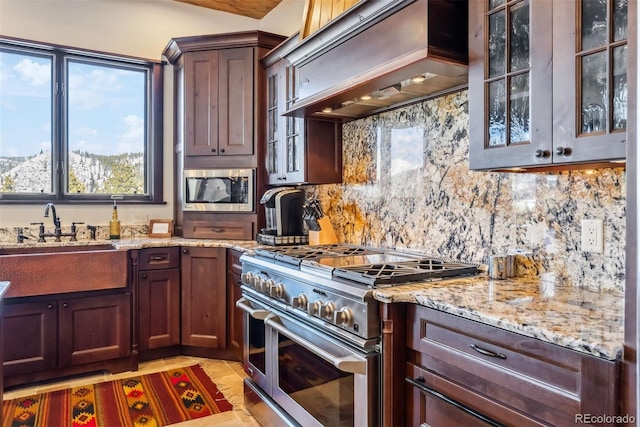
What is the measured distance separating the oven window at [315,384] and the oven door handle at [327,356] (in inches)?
2.2

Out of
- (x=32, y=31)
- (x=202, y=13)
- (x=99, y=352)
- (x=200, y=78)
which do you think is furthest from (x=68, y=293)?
(x=202, y=13)

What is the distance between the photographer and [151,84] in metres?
3.96

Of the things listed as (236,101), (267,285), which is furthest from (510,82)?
(236,101)

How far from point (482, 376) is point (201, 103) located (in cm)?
305

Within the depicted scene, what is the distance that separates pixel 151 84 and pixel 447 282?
3.31 m

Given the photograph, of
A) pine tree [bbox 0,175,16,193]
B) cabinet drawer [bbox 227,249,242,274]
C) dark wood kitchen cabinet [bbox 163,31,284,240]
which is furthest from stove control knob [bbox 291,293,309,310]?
pine tree [bbox 0,175,16,193]

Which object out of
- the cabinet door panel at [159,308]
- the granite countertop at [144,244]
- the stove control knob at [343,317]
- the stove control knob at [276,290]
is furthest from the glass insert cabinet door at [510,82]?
the cabinet door panel at [159,308]

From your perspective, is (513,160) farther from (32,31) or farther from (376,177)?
(32,31)

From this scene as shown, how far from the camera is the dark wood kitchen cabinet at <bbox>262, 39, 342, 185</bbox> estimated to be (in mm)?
3010

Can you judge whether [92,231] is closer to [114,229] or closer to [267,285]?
[114,229]

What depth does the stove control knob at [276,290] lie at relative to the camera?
2235mm

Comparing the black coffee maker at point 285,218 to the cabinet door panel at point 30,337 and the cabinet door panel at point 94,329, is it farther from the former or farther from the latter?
the cabinet door panel at point 30,337

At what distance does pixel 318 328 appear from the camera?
192 centimetres

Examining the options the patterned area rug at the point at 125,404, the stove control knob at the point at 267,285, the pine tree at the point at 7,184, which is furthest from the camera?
the pine tree at the point at 7,184
